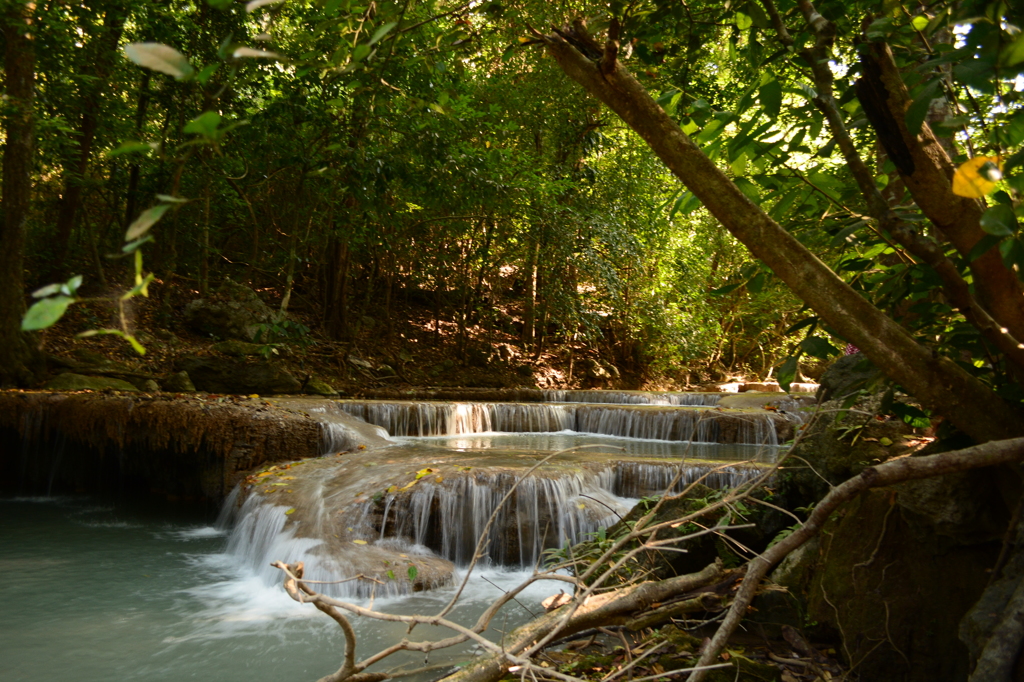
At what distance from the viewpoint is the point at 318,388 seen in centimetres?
1184

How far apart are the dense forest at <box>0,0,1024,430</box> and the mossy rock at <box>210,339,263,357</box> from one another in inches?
69.4

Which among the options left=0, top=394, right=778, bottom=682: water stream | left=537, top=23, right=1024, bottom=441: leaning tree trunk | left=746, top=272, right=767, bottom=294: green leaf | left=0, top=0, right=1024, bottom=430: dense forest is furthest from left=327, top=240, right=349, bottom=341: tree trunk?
left=537, top=23, right=1024, bottom=441: leaning tree trunk

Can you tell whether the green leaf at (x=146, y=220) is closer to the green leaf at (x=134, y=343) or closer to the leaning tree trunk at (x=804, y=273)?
the green leaf at (x=134, y=343)

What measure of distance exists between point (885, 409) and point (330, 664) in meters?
3.36

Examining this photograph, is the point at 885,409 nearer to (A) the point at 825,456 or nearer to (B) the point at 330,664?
(A) the point at 825,456

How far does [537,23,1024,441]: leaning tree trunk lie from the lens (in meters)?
1.92

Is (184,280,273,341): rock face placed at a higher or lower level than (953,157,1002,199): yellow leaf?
higher

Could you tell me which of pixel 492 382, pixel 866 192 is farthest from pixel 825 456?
pixel 492 382

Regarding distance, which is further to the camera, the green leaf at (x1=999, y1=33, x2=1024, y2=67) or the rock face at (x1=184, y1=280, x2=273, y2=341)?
the rock face at (x1=184, y1=280, x2=273, y2=341)

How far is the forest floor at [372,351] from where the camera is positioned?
11195 millimetres

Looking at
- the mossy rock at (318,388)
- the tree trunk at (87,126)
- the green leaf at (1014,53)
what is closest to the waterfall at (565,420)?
the mossy rock at (318,388)

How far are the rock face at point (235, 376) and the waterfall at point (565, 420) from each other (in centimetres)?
173

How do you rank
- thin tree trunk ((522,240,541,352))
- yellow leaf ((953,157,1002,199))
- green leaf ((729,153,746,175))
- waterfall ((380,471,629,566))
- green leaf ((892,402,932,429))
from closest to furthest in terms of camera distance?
yellow leaf ((953,157,1002,199)), green leaf ((729,153,746,175)), green leaf ((892,402,932,429)), waterfall ((380,471,629,566)), thin tree trunk ((522,240,541,352))

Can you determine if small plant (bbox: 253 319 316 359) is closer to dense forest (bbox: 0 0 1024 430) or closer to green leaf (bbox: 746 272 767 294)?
dense forest (bbox: 0 0 1024 430)
